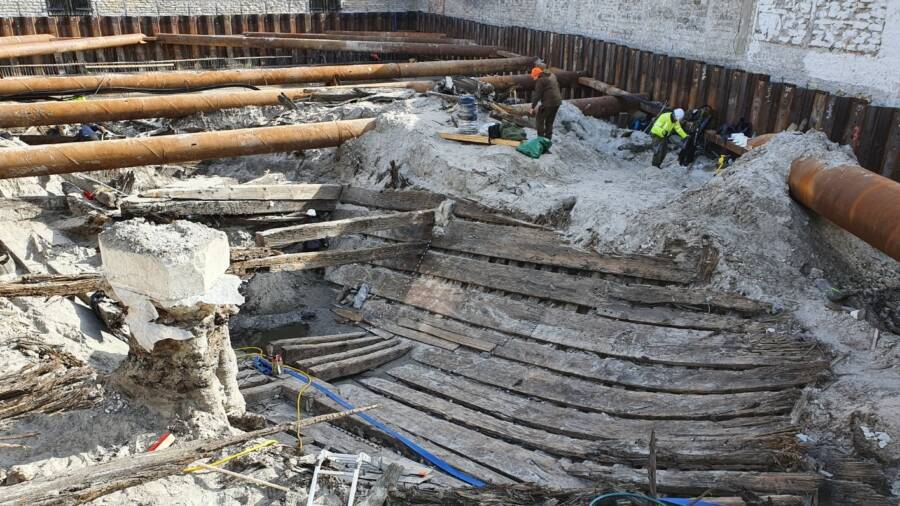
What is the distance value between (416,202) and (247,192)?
242 cm

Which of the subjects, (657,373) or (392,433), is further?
(657,373)

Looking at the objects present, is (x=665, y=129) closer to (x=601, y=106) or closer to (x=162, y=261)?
(x=601, y=106)

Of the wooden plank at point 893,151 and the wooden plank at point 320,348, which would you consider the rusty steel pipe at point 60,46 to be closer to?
the wooden plank at point 320,348

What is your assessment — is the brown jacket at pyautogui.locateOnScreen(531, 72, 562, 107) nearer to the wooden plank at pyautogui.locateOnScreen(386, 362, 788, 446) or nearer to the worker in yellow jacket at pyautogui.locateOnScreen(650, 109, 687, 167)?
the worker in yellow jacket at pyautogui.locateOnScreen(650, 109, 687, 167)

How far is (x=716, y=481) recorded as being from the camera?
471 centimetres

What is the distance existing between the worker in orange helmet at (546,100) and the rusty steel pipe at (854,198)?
4.05 m

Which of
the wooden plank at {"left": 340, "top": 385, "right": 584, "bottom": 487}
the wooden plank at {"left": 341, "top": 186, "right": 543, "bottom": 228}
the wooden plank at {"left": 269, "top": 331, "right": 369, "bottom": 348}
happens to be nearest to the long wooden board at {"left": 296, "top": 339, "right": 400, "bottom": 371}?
the wooden plank at {"left": 269, "top": 331, "right": 369, "bottom": 348}

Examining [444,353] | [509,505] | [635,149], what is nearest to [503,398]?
[444,353]

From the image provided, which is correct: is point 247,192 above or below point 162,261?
below

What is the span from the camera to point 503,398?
664 centimetres

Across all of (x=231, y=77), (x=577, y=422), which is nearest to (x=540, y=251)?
(x=577, y=422)

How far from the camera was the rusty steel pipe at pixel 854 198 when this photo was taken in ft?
18.2

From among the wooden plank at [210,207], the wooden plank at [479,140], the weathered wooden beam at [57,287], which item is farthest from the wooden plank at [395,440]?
the wooden plank at [479,140]

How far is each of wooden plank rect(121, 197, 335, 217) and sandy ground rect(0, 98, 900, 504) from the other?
17.6 inches
